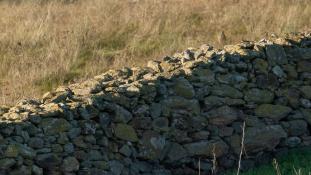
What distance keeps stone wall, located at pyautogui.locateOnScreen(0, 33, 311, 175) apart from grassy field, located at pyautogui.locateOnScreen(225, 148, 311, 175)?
17 centimetres

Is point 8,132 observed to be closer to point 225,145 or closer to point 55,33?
point 225,145

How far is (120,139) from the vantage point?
20.2ft

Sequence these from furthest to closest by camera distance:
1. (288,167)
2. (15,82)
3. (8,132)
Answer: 1. (15,82)
2. (288,167)
3. (8,132)

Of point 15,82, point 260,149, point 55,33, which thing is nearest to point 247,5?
point 55,33

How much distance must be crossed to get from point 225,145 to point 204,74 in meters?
0.83

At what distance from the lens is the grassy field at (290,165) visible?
634 cm

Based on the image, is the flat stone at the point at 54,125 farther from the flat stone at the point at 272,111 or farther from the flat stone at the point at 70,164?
the flat stone at the point at 272,111

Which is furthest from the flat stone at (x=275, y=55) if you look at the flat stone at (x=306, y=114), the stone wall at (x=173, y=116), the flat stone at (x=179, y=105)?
the flat stone at (x=179, y=105)

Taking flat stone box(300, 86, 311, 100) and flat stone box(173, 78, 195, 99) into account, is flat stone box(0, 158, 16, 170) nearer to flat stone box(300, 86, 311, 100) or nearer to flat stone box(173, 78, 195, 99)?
flat stone box(173, 78, 195, 99)

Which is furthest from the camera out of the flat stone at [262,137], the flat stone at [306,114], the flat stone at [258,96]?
the flat stone at [306,114]

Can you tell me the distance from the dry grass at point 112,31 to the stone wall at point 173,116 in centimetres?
285

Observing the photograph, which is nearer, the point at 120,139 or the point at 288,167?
the point at 120,139

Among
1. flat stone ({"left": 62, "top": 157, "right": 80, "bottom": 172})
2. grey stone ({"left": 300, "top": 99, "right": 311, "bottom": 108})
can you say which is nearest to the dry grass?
flat stone ({"left": 62, "top": 157, "right": 80, "bottom": 172})

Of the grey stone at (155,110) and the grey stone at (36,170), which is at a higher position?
the grey stone at (155,110)
